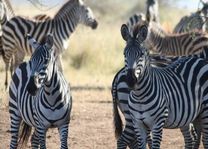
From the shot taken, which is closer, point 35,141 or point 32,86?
point 32,86

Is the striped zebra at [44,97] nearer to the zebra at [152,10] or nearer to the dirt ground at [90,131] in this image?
the dirt ground at [90,131]

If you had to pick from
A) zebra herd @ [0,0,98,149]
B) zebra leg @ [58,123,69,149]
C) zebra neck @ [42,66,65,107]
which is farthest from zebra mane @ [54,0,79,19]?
zebra leg @ [58,123,69,149]

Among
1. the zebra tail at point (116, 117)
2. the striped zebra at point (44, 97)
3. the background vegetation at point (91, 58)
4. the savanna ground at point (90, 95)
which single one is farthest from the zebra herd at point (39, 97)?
the background vegetation at point (91, 58)

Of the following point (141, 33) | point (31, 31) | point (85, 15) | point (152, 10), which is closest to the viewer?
point (141, 33)

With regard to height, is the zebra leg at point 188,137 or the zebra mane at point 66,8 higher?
the zebra mane at point 66,8

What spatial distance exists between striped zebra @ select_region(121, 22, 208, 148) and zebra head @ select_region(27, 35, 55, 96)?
0.94m

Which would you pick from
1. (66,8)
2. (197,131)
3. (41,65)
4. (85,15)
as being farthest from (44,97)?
(85,15)

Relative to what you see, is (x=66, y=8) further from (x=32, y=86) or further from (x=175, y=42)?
(x=32, y=86)

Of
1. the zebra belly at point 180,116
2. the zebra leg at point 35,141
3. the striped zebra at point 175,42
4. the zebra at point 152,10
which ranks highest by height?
the zebra at point 152,10

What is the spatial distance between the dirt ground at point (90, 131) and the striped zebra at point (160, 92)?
2074 mm

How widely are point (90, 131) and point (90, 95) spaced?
15.5ft

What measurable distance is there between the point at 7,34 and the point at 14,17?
45 cm

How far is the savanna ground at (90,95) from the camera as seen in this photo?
1123 cm

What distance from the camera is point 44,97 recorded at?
863 cm
